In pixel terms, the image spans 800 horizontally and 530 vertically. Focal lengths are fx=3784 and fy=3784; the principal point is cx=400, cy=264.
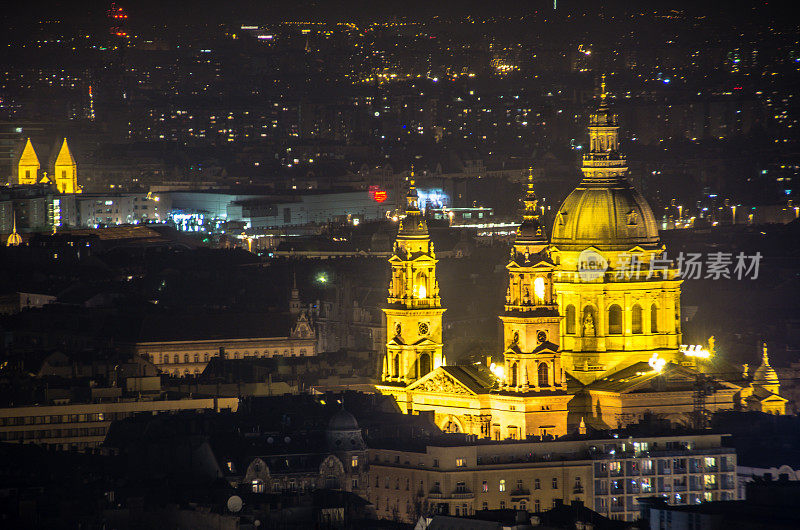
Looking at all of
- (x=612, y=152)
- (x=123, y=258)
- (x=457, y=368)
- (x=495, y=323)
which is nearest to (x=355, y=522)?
(x=457, y=368)

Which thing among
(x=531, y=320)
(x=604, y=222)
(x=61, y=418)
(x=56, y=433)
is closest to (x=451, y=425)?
(x=531, y=320)

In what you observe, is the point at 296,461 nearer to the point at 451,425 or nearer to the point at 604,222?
the point at 451,425

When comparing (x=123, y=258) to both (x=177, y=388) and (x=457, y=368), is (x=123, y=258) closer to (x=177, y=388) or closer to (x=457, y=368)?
(x=177, y=388)

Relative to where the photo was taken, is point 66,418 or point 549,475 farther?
point 66,418

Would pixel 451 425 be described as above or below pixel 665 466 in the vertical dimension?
above

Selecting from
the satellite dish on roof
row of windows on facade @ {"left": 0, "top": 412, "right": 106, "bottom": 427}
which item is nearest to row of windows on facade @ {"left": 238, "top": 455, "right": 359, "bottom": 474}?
the satellite dish on roof

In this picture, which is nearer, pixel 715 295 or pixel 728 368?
pixel 728 368

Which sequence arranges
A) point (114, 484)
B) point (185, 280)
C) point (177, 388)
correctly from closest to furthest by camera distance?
point (114, 484) → point (177, 388) → point (185, 280)
